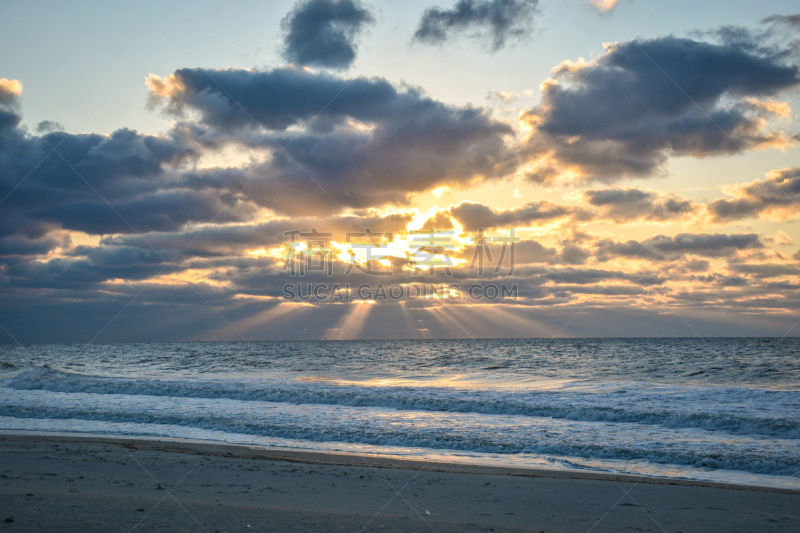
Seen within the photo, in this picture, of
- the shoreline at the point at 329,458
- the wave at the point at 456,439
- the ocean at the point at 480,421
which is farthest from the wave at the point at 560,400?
the shoreline at the point at 329,458

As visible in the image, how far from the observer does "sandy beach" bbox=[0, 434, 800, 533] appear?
6918mm

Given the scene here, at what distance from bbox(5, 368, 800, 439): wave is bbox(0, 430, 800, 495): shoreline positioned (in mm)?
8195

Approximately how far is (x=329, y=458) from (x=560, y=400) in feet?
47.7

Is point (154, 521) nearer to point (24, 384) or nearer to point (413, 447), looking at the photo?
point (413, 447)

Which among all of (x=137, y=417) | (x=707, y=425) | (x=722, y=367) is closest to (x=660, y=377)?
(x=722, y=367)

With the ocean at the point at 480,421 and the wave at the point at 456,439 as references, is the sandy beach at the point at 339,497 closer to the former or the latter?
the ocean at the point at 480,421

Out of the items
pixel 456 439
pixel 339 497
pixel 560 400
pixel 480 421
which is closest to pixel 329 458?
pixel 339 497

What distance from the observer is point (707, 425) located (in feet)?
56.6

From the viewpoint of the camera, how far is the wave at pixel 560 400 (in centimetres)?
1781

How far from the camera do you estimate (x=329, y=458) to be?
39.5 ft

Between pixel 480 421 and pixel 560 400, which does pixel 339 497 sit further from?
pixel 560 400

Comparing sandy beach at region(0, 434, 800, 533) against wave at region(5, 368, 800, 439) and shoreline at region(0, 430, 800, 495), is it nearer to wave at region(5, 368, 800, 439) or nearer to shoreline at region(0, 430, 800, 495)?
shoreline at region(0, 430, 800, 495)

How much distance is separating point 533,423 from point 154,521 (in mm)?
14112

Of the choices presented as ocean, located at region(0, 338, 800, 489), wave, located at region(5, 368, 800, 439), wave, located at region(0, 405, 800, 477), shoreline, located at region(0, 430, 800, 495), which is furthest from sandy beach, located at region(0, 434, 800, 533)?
wave, located at region(5, 368, 800, 439)
